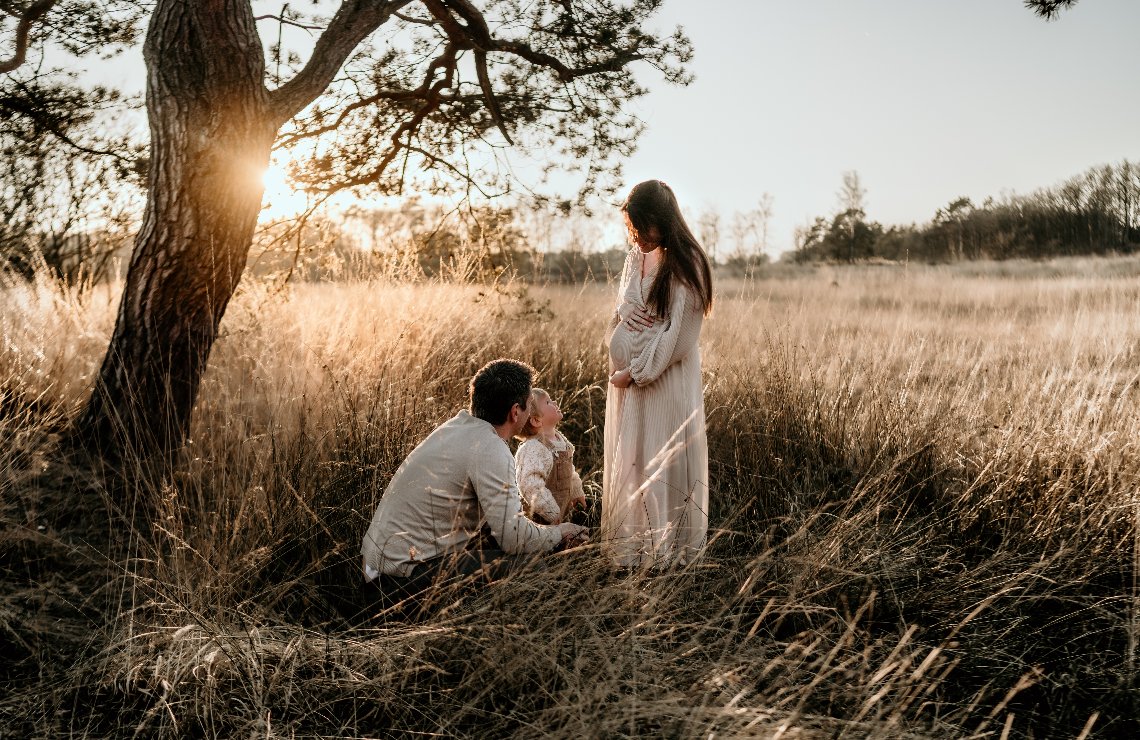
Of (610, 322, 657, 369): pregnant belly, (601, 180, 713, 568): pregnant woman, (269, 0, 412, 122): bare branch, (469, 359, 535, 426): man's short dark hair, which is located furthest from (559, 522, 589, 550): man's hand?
(269, 0, 412, 122): bare branch

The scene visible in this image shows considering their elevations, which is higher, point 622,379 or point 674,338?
point 674,338

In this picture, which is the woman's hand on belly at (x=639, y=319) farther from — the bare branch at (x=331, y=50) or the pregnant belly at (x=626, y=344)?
the bare branch at (x=331, y=50)

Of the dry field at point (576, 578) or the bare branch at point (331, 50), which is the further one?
the bare branch at point (331, 50)

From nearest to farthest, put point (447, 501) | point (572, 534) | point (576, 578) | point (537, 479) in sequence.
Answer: point (576, 578) → point (447, 501) → point (572, 534) → point (537, 479)

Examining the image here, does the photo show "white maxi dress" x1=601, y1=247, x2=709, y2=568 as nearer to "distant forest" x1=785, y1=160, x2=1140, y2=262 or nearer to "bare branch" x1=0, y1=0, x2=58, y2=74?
"bare branch" x1=0, y1=0, x2=58, y2=74

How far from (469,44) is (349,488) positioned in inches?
143

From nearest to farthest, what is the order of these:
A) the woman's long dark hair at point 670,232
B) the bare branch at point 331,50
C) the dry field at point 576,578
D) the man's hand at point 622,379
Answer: the dry field at point 576,578
the woman's long dark hair at point 670,232
the man's hand at point 622,379
the bare branch at point 331,50

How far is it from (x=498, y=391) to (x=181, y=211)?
8.19 ft

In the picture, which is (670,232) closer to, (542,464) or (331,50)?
(542,464)

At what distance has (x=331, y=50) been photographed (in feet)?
16.1

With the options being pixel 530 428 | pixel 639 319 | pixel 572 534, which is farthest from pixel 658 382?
pixel 572 534

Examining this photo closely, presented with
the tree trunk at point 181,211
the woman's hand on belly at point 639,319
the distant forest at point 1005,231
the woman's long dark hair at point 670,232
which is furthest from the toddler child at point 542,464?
the distant forest at point 1005,231

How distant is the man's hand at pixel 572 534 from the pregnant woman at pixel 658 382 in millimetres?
199

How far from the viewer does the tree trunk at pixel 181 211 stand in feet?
13.8
